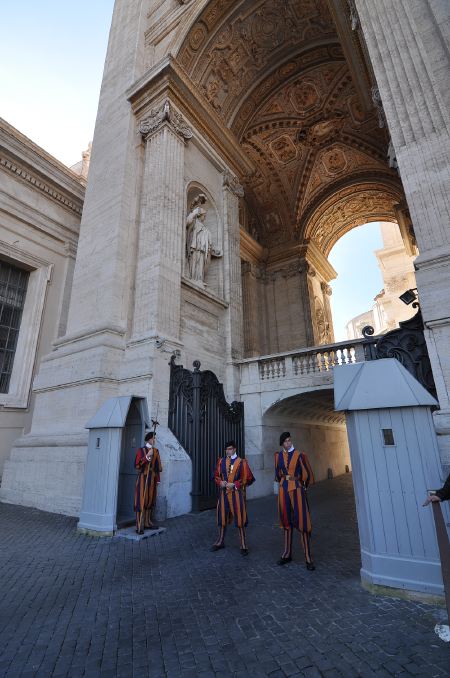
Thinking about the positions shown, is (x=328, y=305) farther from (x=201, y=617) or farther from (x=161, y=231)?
(x=201, y=617)

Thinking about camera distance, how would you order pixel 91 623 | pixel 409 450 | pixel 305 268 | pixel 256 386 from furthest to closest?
1. pixel 305 268
2. pixel 256 386
3. pixel 409 450
4. pixel 91 623

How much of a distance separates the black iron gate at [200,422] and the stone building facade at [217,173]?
15.2 inches

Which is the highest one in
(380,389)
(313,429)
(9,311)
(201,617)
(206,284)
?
(206,284)

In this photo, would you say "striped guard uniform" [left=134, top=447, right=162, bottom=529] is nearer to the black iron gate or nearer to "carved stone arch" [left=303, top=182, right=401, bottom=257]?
the black iron gate

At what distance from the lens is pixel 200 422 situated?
8.27m

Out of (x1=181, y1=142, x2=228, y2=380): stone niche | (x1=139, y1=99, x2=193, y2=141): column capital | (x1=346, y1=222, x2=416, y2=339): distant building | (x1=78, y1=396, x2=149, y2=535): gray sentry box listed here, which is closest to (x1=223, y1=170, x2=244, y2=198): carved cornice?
(x1=181, y1=142, x2=228, y2=380): stone niche

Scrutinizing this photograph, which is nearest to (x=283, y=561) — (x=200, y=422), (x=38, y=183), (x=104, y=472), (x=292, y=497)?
(x=292, y=497)

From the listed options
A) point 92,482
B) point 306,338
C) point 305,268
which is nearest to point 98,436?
point 92,482

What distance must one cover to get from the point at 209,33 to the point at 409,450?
16.5m

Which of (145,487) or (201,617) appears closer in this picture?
(201,617)

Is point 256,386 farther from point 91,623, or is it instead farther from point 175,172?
point 91,623

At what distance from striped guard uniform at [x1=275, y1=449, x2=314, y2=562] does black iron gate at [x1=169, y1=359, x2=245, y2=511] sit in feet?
11.1

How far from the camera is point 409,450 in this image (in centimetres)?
357

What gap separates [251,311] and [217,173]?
26.4 ft
